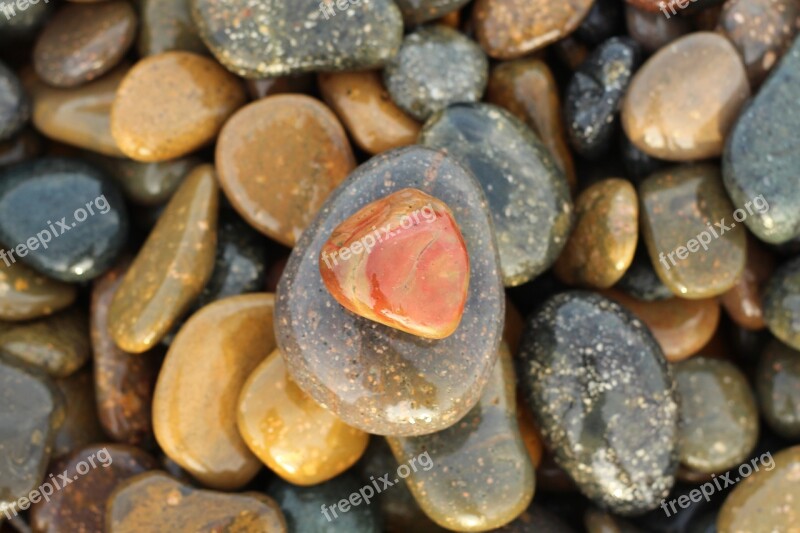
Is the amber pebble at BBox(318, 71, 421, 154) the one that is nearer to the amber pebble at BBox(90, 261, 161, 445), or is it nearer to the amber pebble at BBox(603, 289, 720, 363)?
the amber pebble at BBox(603, 289, 720, 363)

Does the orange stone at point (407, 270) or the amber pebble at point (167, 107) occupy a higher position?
the amber pebble at point (167, 107)

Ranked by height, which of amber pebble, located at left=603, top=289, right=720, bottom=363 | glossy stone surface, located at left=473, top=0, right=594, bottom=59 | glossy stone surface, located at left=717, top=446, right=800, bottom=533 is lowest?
glossy stone surface, located at left=717, top=446, right=800, bottom=533

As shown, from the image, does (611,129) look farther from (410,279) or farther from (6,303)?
(6,303)

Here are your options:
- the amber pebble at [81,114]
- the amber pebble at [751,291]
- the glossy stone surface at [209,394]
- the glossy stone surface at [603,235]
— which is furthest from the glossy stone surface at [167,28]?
the amber pebble at [751,291]

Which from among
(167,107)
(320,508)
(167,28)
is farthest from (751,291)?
(167,28)

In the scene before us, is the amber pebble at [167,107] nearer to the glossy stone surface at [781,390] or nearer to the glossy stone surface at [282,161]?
the glossy stone surface at [282,161]

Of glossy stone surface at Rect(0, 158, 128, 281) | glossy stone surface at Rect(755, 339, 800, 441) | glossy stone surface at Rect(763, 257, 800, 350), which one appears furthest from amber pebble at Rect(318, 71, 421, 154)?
glossy stone surface at Rect(755, 339, 800, 441)

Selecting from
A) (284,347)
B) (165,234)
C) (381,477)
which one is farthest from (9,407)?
(381,477)
